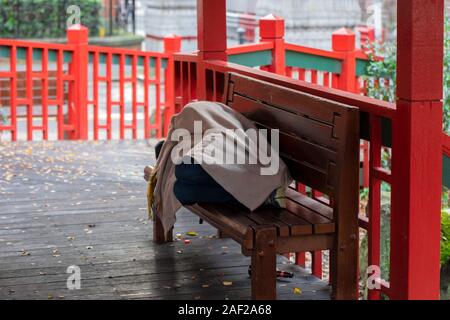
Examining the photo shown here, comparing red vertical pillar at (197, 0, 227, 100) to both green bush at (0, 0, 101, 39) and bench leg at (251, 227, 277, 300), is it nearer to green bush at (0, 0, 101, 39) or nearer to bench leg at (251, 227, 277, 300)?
bench leg at (251, 227, 277, 300)

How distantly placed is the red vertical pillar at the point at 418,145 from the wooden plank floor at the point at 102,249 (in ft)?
2.79

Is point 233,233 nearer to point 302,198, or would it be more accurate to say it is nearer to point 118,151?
point 302,198

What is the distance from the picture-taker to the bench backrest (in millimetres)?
4766

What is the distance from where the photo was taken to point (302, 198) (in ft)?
17.7

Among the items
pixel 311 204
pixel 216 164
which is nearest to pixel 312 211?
pixel 311 204

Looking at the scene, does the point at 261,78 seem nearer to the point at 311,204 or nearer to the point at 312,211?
the point at 311,204

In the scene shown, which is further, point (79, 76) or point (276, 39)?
point (79, 76)

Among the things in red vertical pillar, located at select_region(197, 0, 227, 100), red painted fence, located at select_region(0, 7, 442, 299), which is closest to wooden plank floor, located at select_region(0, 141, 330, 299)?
red painted fence, located at select_region(0, 7, 442, 299)

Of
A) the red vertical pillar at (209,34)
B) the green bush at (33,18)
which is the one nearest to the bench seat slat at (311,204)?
the red vertical pillar at (209,34)

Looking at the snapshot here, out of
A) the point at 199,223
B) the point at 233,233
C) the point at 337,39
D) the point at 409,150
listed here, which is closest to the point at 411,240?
the point at 409,150

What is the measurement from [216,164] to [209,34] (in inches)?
102

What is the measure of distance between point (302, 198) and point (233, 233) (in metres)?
0.73

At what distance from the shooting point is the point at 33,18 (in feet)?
73.6

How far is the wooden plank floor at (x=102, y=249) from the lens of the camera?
5324 millimetres
